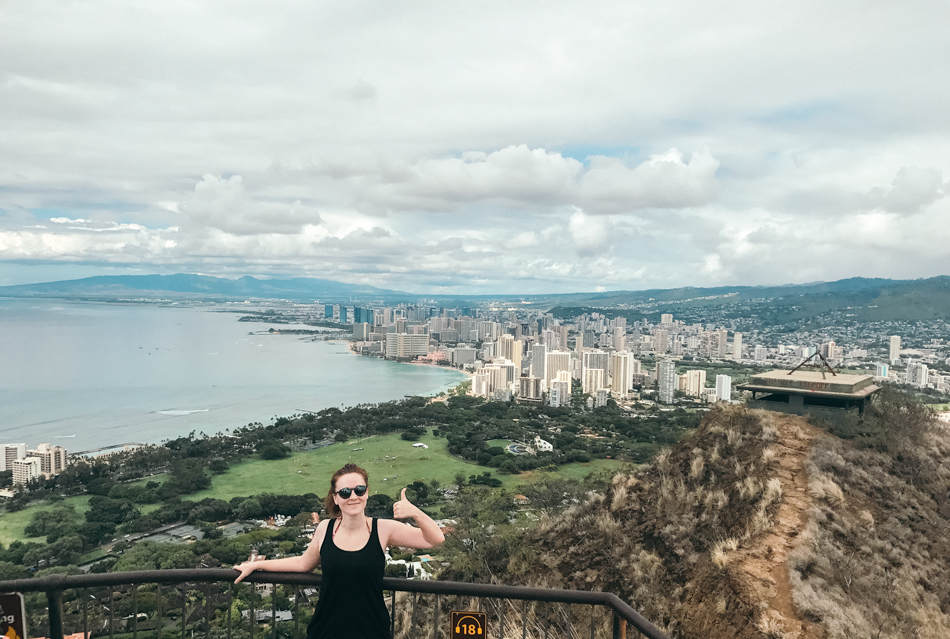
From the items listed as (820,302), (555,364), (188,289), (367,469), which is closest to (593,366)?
(555,364)

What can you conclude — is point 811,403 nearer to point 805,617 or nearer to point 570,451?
point 805,617

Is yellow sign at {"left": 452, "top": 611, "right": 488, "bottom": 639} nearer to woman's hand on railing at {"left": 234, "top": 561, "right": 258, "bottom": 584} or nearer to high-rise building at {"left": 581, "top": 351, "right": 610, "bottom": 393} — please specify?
woman's hand on railing at {"left": 234, "top": 561, "right": 258, "bottom": 584}

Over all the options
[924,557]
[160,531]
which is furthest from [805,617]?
[160,531]

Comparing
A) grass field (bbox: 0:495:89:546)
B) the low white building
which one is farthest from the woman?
the low white building

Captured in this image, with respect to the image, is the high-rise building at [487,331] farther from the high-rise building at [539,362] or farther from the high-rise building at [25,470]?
the high-rise building at [25,470]

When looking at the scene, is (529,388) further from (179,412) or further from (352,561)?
(352,561)
